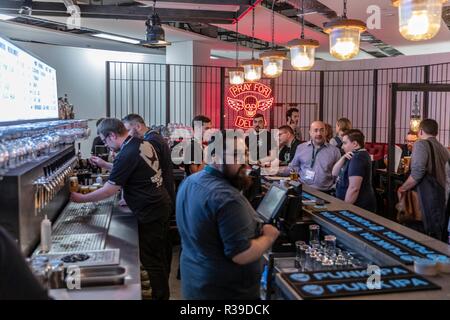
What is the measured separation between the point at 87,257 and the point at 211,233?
746 millimetres

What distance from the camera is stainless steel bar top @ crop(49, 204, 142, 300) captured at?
A: 6.87 feet

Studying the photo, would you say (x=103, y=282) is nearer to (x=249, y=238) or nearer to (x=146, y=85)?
(x=249, y=238)

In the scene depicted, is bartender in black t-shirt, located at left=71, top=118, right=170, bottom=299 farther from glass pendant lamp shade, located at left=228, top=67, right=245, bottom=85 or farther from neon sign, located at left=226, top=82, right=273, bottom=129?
neon sign, located at left=226, top=82, right=273, bottom=129

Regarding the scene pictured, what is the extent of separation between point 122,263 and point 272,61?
3.37 meters

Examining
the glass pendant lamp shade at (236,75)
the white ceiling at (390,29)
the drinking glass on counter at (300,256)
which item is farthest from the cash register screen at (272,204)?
the glass pendant lamp shade at (236,75)

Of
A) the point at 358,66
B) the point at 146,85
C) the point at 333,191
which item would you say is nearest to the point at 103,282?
the point at 333,191

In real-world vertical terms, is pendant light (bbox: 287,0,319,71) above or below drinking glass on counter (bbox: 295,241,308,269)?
above

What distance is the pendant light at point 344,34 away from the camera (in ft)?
10.5

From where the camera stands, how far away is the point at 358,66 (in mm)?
11961

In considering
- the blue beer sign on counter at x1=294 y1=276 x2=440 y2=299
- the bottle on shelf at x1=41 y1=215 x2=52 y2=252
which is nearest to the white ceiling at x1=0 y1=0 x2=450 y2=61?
the bottle on shelf at x1=41 y1=215 x2=52 y2=252

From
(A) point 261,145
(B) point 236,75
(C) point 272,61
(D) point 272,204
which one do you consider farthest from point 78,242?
(B) point 236,75

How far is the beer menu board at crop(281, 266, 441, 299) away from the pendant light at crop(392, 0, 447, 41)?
4.05 ft

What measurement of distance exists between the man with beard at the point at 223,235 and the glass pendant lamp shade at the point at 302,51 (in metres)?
2.06

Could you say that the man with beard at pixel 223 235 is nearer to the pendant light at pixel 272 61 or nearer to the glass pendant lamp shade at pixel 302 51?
the glass pendant lamp shade at pixel 302 51
